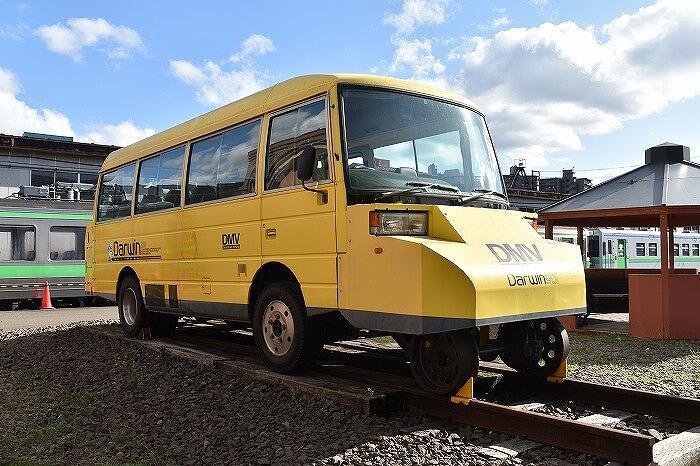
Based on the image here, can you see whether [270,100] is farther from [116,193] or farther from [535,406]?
[116,193]

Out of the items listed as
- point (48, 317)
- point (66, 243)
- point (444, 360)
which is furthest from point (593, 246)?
point (444, 360)

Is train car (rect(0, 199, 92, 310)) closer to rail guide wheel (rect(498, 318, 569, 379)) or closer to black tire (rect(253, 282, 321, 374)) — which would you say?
black tire (rect(253, 282, 321, 374))

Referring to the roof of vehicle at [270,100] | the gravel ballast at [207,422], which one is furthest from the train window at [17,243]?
the gravel ballast at [207,422]

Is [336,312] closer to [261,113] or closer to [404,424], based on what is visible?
[404,424]

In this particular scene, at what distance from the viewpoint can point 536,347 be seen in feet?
20.6

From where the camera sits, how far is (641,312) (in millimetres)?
11273

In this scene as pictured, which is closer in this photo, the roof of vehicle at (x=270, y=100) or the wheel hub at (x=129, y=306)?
the roof of vehicle at (x=270, y=100)

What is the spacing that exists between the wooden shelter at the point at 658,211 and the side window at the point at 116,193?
7.99 meters

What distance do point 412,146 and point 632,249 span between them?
2957 cm

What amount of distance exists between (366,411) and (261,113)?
348 centimetres

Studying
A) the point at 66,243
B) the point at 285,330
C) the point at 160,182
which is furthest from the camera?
the point at 66,243

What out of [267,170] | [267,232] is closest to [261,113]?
[267,170]

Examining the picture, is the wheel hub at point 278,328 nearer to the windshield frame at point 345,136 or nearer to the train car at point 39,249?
the windshield frame at point 345,136

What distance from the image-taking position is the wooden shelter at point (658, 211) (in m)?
11.0
